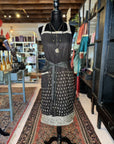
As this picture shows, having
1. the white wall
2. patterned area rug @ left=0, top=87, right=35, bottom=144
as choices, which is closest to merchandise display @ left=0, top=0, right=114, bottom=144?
patterned area rug @ left=0, top=87, right=35, bottom=144

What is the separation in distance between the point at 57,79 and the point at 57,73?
58 millimetres

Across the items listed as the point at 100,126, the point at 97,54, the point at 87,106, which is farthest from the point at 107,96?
the point at 87,106

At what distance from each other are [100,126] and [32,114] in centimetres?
121

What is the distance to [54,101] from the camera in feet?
3.51

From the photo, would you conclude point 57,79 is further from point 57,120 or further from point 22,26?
point 22,26

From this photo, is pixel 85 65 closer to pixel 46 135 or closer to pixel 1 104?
pixel 46 135

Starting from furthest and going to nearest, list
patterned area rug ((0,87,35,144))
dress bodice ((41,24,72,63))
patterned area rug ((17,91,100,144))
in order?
patterned area rug ((0,87,35,144))
patterned area rug ((17,91,100,144))
dress bodice ((41,24,72,63))

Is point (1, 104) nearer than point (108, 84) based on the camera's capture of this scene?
No

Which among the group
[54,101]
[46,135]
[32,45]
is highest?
[32,45]

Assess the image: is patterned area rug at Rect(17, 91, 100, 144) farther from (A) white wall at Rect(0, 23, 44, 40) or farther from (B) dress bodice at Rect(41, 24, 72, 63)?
(A) white wall at Rect(0, 23, 44, 40)

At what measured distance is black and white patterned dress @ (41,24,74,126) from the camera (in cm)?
101

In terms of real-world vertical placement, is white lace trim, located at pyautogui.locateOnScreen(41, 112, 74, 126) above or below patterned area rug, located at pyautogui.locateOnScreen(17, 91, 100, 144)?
above

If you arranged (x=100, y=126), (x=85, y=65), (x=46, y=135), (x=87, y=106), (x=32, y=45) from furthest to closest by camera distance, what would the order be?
1. (x=32, y=45)
2. (x=85, y=65)
3. (x=87, y=106)
4. (x=100, y=126)
5. (x=46, y=135)

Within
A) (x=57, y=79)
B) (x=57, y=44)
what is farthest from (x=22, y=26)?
(x=57, y=79)
